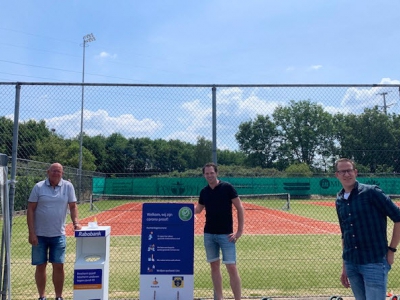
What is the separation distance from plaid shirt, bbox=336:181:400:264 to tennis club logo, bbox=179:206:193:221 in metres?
2.31

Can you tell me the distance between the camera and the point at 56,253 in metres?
5.15

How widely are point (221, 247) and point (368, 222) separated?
6.78 feet

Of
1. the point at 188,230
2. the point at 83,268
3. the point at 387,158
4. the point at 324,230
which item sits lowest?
the point at 324,230

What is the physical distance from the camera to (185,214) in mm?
5344

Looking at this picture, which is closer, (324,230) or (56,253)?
(56,253)

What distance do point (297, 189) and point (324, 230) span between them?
28.0 ft

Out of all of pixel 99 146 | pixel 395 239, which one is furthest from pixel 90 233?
pixel 99 146

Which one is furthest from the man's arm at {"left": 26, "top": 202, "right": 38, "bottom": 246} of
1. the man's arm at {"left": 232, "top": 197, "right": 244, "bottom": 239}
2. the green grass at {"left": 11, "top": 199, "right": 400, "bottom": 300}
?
the man's arm at {"left": 232, "top": 197, "right": 244, "bottom": 239}

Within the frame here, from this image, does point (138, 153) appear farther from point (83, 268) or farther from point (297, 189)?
point (297, 189)

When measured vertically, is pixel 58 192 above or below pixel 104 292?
above

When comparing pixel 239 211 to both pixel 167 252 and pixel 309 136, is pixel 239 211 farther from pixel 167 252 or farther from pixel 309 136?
pixel 309 136

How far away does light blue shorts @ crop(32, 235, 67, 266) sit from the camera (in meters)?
5.11

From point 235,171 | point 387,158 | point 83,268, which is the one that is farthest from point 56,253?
point 235,171

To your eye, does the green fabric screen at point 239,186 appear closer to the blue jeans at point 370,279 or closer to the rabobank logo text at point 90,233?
the rabobank logo text at point 90,233
